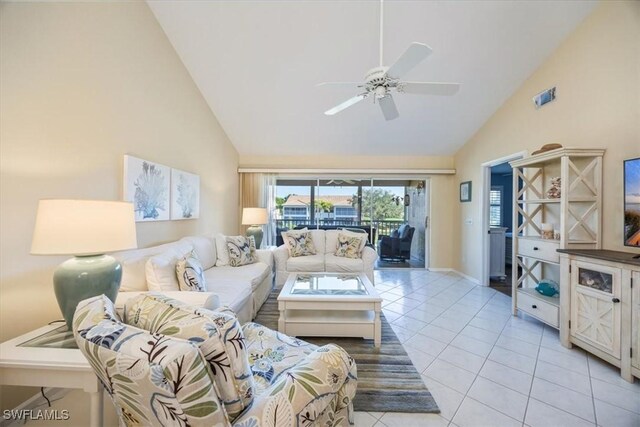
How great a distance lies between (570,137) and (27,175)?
470cm

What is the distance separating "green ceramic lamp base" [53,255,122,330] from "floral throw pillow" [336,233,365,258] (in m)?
3.10

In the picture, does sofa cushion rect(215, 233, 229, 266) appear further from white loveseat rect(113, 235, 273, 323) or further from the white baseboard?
the white baseboard

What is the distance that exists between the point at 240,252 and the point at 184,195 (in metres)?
1.02

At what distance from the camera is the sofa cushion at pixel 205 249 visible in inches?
122

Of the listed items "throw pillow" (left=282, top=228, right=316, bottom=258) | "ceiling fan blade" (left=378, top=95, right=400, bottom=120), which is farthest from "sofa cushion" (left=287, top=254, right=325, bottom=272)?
"ceiling fan blade" (left=378, top=95, right=400, bottom=120)

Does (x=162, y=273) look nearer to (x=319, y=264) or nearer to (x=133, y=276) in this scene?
(x=133, y=276)

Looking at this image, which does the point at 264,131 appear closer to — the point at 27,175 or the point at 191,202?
the point at 191,202

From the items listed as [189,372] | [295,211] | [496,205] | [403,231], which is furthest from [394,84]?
[496,205]

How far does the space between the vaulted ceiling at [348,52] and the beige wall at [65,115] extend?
62 cm

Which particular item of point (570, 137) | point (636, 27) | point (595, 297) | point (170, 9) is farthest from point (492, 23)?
point (170, 9)

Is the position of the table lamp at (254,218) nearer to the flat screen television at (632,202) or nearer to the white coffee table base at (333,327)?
the white coffee table base at (333,327)

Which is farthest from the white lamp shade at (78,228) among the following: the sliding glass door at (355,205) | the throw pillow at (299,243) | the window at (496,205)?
the window at (496,205)

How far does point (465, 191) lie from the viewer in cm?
493

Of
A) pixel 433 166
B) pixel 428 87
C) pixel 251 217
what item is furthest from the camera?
pixel 433 166
